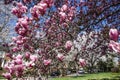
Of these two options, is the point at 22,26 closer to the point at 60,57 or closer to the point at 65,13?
the point at 60,57

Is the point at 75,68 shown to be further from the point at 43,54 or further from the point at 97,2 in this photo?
the point at 97,2

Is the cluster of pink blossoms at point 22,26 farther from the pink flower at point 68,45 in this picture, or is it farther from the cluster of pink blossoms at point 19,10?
the pink flower at point 68,45

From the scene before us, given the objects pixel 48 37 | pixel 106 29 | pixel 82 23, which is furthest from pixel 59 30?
pixel 106 29

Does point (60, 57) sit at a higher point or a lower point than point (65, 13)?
lower

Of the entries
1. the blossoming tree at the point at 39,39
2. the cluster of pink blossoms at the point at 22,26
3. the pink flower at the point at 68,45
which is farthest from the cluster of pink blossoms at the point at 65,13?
the cluster of pink blossoms at the point at 22,26

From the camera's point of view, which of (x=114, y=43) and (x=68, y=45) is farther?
(x=68, y=45)

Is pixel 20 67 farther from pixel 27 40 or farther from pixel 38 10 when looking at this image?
pixel 38 10

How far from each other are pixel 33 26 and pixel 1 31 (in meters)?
17.9

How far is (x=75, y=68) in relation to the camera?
532 cm

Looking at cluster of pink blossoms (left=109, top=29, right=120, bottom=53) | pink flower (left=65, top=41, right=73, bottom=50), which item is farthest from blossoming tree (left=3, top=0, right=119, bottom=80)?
cluster of pink blossoms (left=109, top=29, right=120, bottom=53)

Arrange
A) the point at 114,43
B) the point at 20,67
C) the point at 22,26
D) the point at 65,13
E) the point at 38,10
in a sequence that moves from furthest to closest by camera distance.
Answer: the point at 65,13, the point at 22,26, the point at 38,10, the point at 20,67, the point at 114,43

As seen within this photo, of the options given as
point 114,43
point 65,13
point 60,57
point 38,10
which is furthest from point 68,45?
point 114,43

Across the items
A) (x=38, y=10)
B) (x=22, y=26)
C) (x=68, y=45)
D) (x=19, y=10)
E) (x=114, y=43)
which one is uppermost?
(x=19, y=10)

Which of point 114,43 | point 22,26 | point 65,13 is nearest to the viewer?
point 114,43
